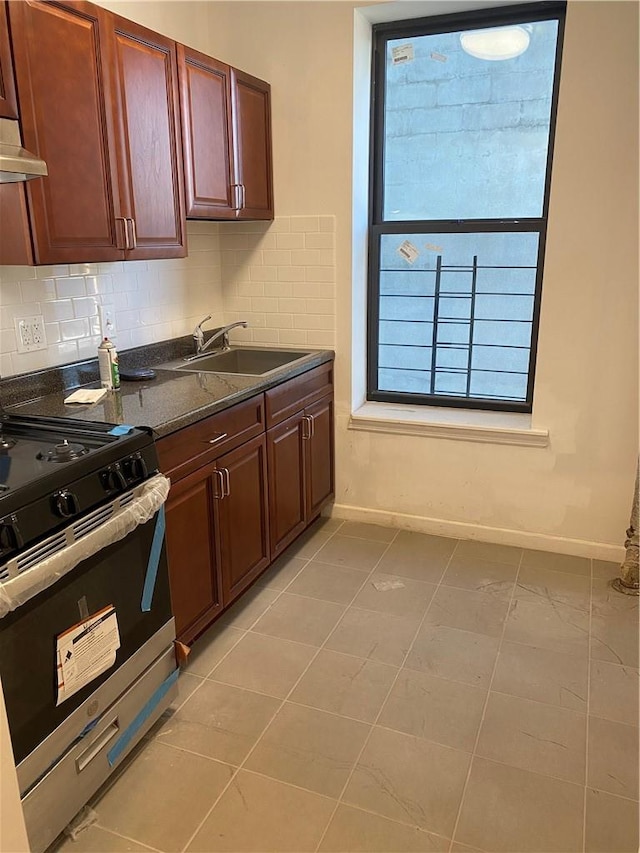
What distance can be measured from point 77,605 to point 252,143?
2.32 metres

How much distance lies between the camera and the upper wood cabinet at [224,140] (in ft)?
8.59

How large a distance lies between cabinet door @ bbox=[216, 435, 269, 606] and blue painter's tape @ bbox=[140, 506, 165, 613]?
1.51 ft

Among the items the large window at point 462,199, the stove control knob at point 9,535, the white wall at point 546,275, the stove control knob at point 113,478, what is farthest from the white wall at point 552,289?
the stove control knob at point 9,535

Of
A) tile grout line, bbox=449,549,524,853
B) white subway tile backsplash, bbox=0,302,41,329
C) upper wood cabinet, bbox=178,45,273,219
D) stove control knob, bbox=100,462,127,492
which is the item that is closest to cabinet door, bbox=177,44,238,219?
upper wood cabinet, bbox=178,45,273,219

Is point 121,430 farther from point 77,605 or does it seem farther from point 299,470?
point 299,470

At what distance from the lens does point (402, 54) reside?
10.3 feet

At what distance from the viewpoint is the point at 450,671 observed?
231 centimetres

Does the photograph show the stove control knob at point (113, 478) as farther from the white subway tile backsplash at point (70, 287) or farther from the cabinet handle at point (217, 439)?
the white subway tile backsplash at point (70, 287)

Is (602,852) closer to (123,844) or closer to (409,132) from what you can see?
(123,844)

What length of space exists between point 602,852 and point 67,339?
93.2 inches

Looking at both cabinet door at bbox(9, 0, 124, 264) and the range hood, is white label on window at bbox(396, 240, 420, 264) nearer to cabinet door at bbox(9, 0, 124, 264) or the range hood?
cabinet door at bbox(9, 0, 124, 264)

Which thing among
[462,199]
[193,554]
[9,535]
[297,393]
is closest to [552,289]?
[462,199]

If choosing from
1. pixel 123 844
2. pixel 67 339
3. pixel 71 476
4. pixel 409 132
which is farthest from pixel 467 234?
pixel 123 844

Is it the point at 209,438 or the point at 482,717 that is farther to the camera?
the point at 209,438
